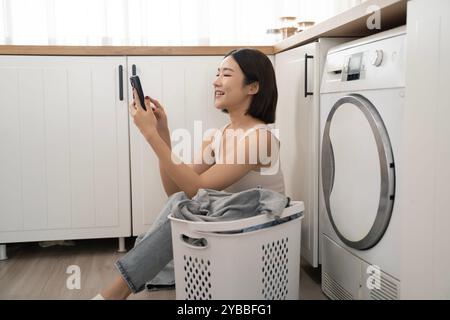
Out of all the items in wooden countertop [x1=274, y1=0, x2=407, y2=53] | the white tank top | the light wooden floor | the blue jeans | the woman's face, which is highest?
wooden countertop [x1=274, y1=0, x2=407, y2=53]

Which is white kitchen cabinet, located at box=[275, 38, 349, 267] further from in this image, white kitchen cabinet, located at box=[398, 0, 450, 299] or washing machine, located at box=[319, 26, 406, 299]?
white kitchen cabinet, located at box=[398, 0, 450, 299]

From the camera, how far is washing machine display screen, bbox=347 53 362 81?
4.37ft

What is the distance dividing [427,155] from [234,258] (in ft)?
1.71

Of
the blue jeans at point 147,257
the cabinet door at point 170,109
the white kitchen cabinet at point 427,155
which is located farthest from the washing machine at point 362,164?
the cabinet door at point 170,109

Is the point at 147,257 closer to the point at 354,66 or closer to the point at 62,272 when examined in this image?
the point at 62,272

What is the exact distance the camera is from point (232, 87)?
154 centimetres

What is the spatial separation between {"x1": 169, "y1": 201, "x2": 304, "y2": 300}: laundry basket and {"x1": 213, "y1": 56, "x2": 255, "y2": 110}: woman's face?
41cm

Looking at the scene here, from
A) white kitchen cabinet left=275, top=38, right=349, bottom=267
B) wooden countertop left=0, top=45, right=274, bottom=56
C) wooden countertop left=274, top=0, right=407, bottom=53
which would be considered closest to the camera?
wooden countertop left=274, top=0, right=407, bottom=53

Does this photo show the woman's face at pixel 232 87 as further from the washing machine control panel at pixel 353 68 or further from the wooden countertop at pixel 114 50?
the wooden countertop at pixel 114 50

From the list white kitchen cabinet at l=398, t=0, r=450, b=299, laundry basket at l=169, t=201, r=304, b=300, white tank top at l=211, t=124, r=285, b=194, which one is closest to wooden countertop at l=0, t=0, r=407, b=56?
white kitchen cabinet at l=398, t=0, r=450, b=299

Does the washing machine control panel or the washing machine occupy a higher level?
the washing machine control panel
